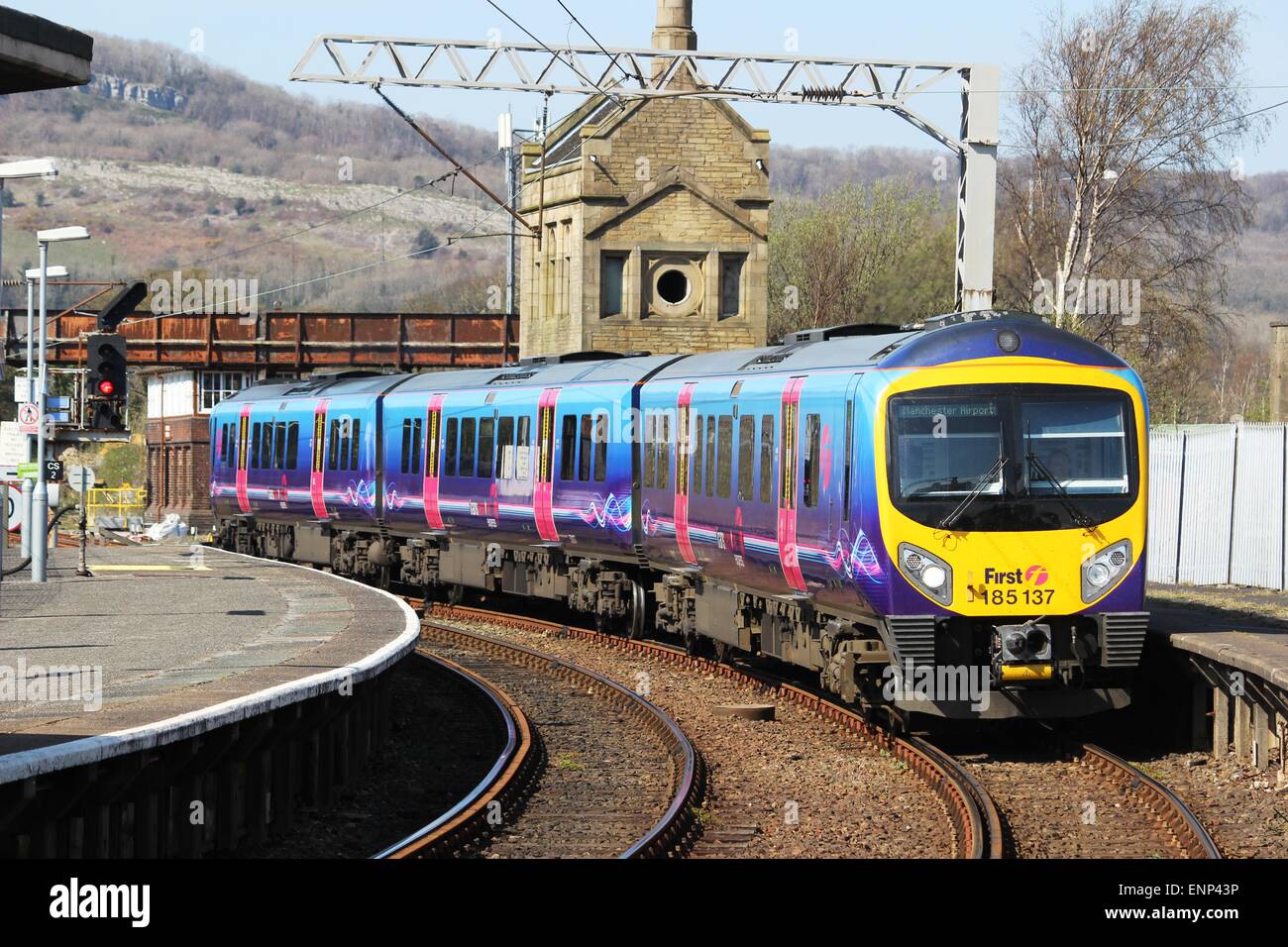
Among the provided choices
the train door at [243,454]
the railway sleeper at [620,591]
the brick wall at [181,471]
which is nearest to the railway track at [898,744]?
the railway sleeper at [620,591]

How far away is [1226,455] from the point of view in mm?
30344

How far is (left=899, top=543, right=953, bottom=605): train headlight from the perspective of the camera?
14.8m

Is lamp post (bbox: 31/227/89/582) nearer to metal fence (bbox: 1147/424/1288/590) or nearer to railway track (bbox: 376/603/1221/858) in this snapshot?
railway track (bbox: 376/603/1221/858)

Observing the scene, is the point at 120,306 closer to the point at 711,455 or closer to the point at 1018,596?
the point at 711,455

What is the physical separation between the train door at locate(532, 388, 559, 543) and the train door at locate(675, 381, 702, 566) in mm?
4118

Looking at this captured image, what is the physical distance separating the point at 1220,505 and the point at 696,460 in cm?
1349

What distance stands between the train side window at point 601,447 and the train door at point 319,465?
10.5m

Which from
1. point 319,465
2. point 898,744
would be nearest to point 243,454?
point 319,465

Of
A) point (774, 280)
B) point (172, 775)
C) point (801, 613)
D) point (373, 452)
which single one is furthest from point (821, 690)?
point (774, 280)

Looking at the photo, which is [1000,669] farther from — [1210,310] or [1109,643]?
[1210,310]

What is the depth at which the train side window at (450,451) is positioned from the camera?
27.9 m

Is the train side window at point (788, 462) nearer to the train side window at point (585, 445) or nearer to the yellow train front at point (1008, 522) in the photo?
the yellow train front at point (1008, 522)

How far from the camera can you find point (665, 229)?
45.0 m

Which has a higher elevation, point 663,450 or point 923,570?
Answer: point 663,450
